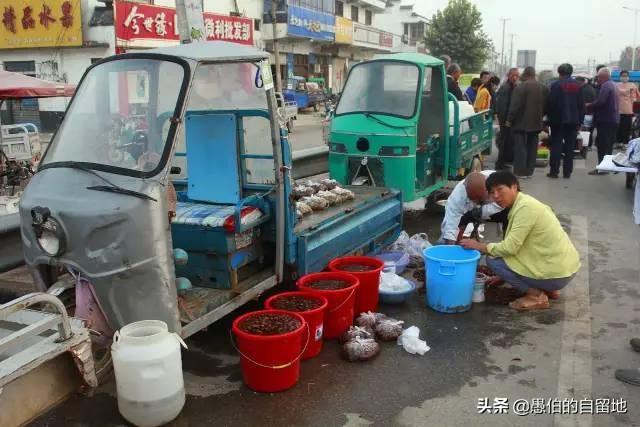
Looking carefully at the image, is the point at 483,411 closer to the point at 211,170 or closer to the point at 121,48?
the point at 211,170

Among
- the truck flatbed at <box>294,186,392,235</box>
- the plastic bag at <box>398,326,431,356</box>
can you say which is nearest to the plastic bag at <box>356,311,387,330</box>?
the plastic bag at <box>398,326,431,356</box>

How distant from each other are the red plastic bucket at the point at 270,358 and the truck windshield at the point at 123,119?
118 centimetres

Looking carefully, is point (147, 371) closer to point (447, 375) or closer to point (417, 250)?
point (447, 375)

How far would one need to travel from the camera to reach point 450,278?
4711mm

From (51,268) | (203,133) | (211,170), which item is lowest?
(51,268)

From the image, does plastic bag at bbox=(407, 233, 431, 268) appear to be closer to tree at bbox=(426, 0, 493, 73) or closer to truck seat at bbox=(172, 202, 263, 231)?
truck seat at bbox=(172, 202, 263, 231)

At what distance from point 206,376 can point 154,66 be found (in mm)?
2047

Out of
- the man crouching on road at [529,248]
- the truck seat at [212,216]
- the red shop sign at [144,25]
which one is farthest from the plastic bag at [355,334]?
the red shop sign at [144,25]

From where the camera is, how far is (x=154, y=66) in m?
3.65

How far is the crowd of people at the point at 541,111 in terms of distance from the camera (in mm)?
10203

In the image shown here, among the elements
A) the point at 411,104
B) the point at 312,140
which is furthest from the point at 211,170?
the point at 312,140

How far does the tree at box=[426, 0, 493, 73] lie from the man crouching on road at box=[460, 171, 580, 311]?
41.1 m

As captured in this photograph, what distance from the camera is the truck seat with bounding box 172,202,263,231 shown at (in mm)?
4059

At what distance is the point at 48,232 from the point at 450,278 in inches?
117
